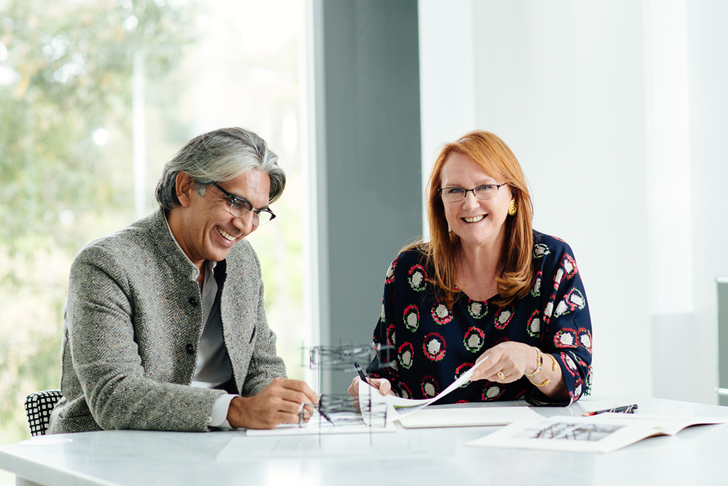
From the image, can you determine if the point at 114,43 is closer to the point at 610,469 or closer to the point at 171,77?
the point at 171,77

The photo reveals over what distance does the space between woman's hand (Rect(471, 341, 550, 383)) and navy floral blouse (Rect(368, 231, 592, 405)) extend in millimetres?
180

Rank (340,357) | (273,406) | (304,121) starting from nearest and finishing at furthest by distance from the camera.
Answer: (340,357) < (273,406) < (304,121)

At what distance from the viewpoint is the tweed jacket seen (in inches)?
53.6

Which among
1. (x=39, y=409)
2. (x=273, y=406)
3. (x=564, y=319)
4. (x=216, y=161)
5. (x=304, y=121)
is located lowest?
(x=39, y=409)

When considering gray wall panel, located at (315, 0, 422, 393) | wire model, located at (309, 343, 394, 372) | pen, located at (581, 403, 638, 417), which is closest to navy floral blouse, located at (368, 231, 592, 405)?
pen, located at (581, 403, 638, 417)

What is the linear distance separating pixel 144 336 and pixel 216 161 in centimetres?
46

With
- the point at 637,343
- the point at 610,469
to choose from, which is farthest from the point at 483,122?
the point at 610,469

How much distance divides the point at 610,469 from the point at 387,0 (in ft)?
9.78

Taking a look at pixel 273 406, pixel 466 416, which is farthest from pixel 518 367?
pixel 273 406

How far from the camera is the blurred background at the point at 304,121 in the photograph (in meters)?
2.93

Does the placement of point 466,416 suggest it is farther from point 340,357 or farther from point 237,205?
point 237,205

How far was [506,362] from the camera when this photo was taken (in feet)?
4.82

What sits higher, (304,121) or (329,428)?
(304,121)

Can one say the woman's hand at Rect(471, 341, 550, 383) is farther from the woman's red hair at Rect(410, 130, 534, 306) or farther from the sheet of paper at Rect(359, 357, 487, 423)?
the woman's red hair at Rect(410, 130, 534, 306)
